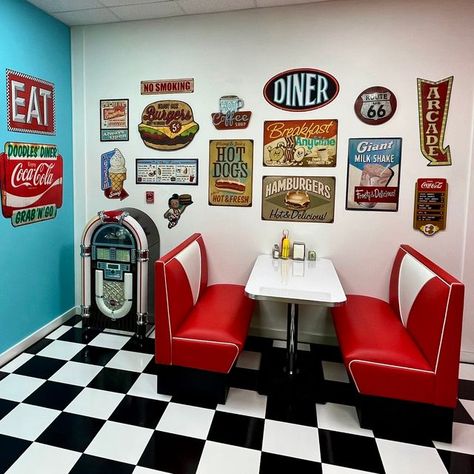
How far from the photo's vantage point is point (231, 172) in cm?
344

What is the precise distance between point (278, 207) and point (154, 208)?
4.07ft

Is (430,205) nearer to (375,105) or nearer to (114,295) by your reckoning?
(375,105)

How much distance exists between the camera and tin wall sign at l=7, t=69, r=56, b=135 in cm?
293

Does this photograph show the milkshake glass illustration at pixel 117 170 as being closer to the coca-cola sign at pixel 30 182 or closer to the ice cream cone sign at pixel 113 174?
the ice cream cone sign at pixel 113 174

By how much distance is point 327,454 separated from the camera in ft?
6.93

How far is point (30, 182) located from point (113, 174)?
779 mm

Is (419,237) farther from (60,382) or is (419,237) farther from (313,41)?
(60,382)

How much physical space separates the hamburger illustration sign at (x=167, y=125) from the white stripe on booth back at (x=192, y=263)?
103 centimetres

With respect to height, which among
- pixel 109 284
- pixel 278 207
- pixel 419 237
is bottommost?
pixel 109 284

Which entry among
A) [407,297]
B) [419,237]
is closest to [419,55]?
[419,237]

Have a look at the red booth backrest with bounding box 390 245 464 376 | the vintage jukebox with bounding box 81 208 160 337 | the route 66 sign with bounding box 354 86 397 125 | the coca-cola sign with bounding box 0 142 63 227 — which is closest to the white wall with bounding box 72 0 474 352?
the route 66 sign with bounding box 354 86 397 125

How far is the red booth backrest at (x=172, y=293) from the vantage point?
8.11 ft

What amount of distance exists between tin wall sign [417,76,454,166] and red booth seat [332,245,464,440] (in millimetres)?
1056

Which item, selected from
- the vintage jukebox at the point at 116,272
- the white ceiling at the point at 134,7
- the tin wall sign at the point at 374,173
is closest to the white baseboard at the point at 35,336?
the vintage jukebox at the point at 116,272
